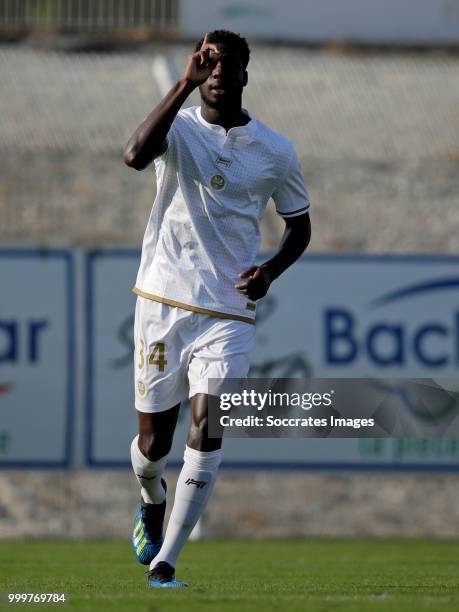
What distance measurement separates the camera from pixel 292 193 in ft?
22.1

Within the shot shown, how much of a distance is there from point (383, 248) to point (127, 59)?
3509mm

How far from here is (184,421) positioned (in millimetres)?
12383

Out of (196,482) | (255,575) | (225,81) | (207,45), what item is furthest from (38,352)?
(207,45)

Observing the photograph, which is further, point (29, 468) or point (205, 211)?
point (29, 468)

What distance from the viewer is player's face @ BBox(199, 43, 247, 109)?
630 centimetres

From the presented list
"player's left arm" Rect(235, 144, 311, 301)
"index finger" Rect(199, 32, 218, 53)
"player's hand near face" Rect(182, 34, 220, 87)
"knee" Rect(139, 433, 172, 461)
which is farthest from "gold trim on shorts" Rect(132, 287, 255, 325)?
"index finger" Rect(199, 32, 218, 53)

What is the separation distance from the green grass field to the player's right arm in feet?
5.99

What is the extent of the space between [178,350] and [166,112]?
108cm

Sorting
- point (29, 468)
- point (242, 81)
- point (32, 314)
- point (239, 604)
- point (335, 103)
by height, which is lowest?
point (29, 468)

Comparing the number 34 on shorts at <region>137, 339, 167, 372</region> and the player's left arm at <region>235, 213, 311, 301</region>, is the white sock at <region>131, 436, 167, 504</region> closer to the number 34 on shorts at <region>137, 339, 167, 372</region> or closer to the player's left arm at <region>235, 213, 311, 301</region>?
the number 34 on shorts at <region>137, 339, 167, 372</region>

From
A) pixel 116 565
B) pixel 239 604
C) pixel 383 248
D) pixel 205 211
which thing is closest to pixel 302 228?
pixel 205 211

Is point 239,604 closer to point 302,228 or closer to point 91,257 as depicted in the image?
point 302,228

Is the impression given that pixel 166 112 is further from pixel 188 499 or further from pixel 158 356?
pixel 188 499

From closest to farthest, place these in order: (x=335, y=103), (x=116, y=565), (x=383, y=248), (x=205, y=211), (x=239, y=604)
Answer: (x=239, y=604) → (x=205, y=211) → (x=116, y=565) → (x=383, y=248) → (x=335, y=103)
